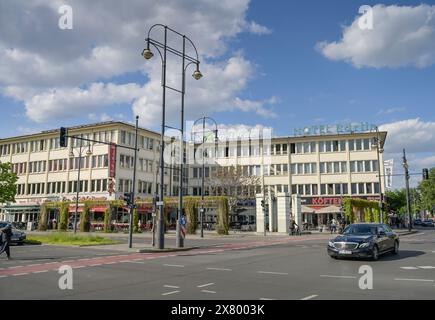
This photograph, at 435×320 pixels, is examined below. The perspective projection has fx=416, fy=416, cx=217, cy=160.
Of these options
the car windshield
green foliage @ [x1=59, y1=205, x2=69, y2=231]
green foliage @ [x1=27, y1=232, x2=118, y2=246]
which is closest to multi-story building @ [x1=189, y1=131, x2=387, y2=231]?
green foliage @ [x1=59, y1=205, x2=69, y2=231]

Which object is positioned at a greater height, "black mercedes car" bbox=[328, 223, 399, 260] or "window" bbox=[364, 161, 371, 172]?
"window" bbox=[364, 161, 371, 172]

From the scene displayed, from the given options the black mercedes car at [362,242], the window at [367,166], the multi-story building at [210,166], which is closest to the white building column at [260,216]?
the multi-story building at [210,166]

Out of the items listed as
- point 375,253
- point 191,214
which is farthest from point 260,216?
point 375,253

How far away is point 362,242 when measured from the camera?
16.0 m

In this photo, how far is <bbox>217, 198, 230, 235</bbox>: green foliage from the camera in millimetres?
41938

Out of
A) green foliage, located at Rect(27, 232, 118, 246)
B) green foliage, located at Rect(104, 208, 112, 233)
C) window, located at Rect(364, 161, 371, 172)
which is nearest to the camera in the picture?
green foliage, located at Rect(27, 232, 118, 246)

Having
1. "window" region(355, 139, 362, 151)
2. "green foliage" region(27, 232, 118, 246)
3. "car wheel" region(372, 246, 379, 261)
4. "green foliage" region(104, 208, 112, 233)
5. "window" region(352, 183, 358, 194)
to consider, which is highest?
"window" region(355, 139, 362, 151)

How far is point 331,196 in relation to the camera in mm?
66938

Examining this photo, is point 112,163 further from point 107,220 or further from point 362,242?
point 362,242

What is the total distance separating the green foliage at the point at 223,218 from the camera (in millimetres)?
41938

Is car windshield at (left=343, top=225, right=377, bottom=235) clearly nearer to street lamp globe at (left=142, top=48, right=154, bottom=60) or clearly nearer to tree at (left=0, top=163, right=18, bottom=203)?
street lamp globe at (left=142, top=48, right=154, bottom=60)

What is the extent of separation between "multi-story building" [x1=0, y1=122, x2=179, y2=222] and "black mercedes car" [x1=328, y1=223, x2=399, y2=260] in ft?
149
